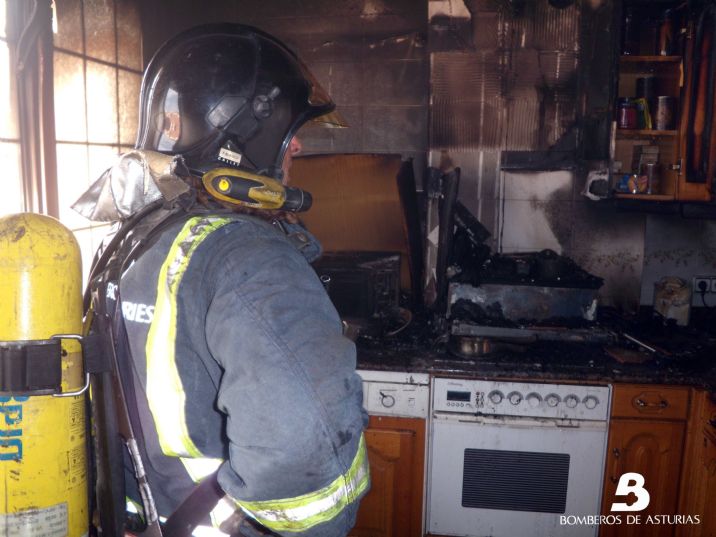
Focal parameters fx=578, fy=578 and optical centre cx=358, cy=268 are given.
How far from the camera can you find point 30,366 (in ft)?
3.03

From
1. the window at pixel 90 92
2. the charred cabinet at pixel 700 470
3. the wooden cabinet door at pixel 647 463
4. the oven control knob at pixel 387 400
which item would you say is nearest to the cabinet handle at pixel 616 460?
the wooden cabinet door at pixel 647 463

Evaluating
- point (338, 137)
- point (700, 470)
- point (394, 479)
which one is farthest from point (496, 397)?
point (338, 137)

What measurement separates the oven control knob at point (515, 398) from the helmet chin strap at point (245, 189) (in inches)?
59.6

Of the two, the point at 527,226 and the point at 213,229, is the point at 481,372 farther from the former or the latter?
the point at 213,229

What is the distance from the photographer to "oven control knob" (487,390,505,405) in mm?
2266

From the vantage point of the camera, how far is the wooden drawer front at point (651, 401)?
2213mm

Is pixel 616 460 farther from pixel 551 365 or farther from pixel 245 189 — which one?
pixel 245 189

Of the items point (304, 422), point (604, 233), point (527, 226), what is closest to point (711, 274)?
point (604, 233)

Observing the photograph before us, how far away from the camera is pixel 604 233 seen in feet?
9.52

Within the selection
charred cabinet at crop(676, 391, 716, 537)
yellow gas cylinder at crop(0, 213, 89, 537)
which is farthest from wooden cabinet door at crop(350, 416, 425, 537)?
yellow gas cylinder at crop(0, 213, 89, 537)

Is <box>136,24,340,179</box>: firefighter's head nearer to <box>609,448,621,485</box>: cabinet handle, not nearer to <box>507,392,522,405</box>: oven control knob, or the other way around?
<box>507,392,522,405</box>: oven control knob

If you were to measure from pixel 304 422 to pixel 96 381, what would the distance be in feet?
1.35

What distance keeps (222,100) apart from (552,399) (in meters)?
1.74

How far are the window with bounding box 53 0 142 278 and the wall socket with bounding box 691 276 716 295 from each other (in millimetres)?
2902
